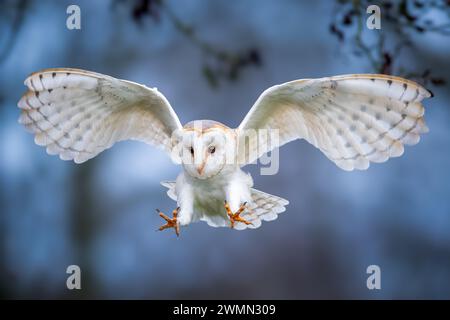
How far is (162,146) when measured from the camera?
188cm

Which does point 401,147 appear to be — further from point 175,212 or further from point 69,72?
point 69,72

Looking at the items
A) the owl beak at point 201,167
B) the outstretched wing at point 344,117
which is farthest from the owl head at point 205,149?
the outstretched wing at point 344,117

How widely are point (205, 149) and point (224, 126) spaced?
0.40ft

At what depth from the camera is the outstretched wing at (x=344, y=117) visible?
60.9 inches

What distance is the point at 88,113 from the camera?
69.6 inches

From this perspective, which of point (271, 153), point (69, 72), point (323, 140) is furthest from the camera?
point (271, 153)

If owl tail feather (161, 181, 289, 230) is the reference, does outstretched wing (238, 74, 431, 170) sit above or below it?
above

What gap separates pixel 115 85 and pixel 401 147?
79 centimetres

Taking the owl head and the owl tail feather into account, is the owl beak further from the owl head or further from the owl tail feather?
the owl tail feather

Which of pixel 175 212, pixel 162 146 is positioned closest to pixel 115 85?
pixel 162 146

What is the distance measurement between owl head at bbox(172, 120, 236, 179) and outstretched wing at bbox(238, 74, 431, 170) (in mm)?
126

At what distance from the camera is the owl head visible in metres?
1.59

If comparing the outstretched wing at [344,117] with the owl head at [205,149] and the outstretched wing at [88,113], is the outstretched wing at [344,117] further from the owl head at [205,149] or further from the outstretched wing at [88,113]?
the outstretched wing at [88,113]

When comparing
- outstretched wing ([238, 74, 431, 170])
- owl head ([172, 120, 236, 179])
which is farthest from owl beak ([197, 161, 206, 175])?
outstretched wing ([238, 74, 431, 170])
